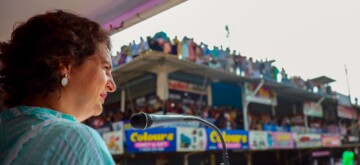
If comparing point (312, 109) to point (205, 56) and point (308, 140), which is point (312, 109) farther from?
point (205, 56)

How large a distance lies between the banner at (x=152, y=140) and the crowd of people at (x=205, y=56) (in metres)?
1.15

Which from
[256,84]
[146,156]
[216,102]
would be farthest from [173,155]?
[256,84]

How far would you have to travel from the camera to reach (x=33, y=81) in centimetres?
44

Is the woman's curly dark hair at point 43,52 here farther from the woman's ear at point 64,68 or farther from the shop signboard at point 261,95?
the shop signboard at point 261,95

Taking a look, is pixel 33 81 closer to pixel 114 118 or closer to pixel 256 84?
pixel 114 118

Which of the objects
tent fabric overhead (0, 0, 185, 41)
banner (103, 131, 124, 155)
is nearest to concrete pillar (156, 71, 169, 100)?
banner (103, 131, 124, 155)

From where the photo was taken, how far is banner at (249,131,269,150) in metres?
5.71

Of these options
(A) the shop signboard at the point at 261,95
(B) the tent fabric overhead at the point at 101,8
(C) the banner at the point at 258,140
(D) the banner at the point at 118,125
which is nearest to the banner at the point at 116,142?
(D) the banner at the point at 118,125

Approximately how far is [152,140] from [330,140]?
5011 millimetres

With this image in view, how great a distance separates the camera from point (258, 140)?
581 centimetres

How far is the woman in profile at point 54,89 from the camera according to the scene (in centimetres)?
32

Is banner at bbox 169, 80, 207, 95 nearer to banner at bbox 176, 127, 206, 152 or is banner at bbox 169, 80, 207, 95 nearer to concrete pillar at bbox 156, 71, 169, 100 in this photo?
concrete pillar at bbox 156, 71, 169, 100

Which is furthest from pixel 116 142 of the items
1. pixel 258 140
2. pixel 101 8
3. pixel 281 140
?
pixel 101 8

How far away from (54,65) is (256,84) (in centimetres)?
640
